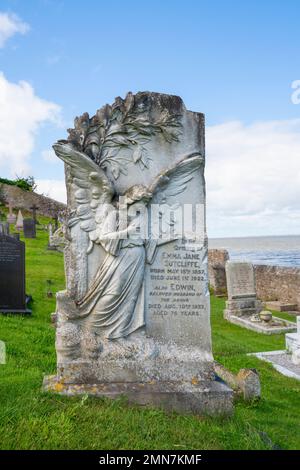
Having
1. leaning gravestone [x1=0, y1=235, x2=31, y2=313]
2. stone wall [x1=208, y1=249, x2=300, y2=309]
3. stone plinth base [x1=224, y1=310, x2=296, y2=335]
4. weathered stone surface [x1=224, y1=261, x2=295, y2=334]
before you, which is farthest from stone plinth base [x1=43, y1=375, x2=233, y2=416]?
stone wall [x1=208, y1=249, x2=300, y2=309]

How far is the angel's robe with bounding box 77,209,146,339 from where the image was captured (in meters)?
4.23

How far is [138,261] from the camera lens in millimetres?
4312

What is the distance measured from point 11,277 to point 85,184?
17.6ft

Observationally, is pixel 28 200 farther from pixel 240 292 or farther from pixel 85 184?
pixel 85 184

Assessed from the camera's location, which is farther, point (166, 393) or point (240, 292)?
point (240, 292)

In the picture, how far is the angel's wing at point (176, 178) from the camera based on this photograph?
4.46m

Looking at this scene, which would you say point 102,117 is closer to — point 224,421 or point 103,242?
point 103,242

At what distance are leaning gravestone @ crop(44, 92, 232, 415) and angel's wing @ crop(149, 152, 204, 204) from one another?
0.5 inches

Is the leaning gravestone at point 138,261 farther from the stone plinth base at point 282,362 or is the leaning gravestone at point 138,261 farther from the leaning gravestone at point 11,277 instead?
the leaning gravestone at point 11,277

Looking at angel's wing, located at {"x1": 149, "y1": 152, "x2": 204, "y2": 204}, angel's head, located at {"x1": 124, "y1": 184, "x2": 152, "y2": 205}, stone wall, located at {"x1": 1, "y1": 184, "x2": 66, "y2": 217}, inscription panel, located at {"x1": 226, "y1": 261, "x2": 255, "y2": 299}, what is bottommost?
inscription panel, located at {"x1": 226, "y1": 261, "x2": 255, "y2": 299}

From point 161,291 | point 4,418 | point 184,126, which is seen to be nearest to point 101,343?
point 161,291

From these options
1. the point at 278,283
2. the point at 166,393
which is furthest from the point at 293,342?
the point at 278,283

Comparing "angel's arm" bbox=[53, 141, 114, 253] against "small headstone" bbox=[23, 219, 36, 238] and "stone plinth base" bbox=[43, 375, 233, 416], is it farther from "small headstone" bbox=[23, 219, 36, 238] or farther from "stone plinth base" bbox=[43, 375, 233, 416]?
"small headstone" bbox=[23, 219, 36, 238]
